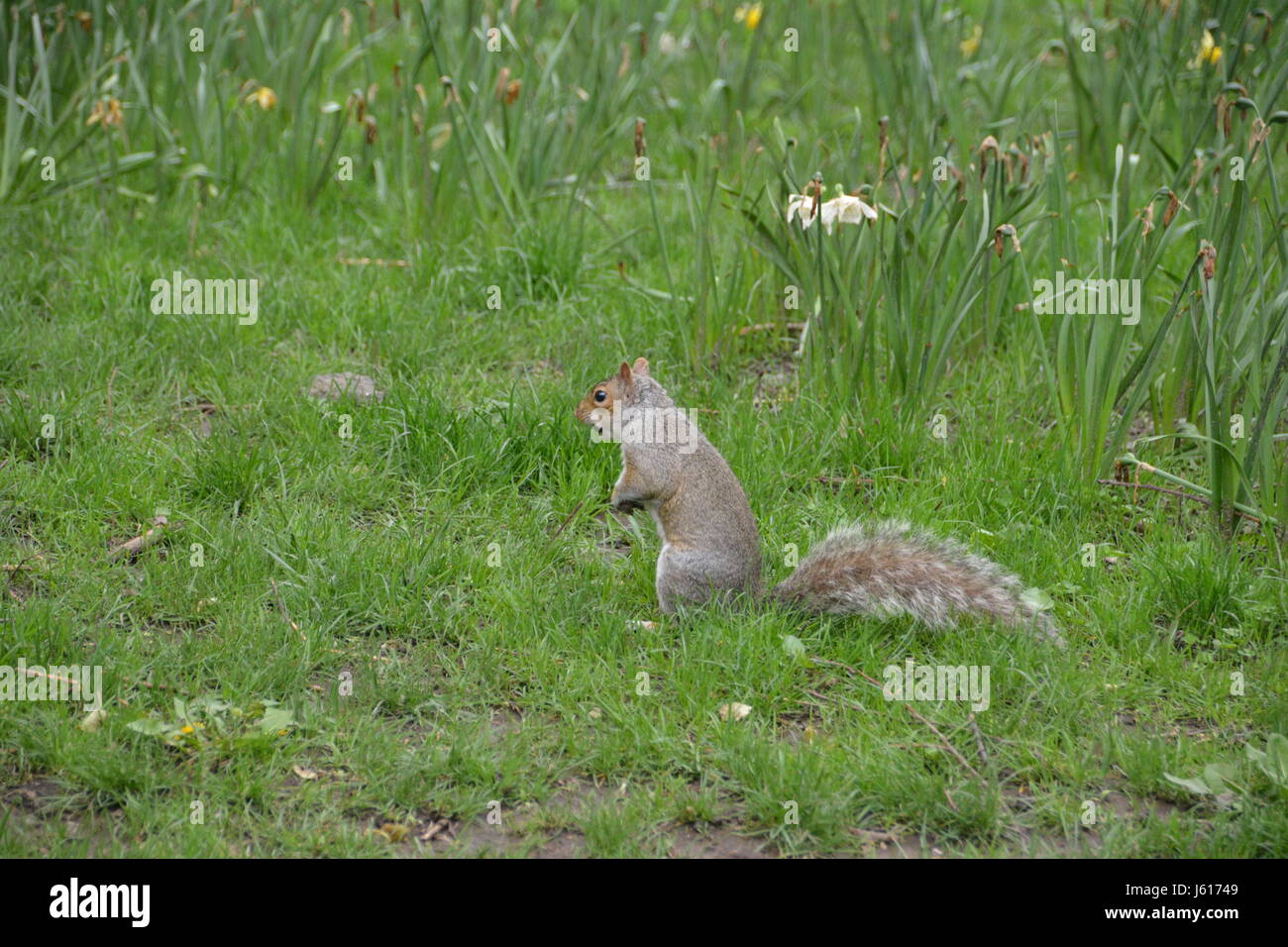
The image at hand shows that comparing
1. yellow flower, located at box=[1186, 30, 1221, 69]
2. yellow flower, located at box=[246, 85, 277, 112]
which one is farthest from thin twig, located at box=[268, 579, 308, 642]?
yellow flower, located at box=[1186, 30, 1221, 69]

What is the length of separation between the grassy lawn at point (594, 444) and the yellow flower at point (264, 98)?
0.33 ft

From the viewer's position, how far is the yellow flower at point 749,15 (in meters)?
6.10

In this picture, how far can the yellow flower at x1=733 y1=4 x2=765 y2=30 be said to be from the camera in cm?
610

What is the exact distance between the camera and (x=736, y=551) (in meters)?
3.18

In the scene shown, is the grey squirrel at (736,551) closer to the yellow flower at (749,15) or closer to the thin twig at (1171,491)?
the thin twig at (1171,491)

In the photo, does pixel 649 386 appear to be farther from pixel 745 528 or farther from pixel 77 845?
pixel 77 845

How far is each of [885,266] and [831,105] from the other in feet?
9.14

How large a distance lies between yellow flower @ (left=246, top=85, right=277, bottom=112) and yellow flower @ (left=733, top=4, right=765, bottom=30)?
7.33 feet

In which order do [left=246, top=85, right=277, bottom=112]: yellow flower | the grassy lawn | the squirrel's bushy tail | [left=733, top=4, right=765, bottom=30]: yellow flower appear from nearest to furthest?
the grassy lawn → the squirrel's bushy tail → [left=246, top=85, right=277, bottom=112]: yellow flower → [left=733, top=4, right=765, bottom=30]: yellow flower

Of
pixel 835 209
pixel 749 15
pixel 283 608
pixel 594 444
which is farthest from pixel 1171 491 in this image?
pixel 749 15

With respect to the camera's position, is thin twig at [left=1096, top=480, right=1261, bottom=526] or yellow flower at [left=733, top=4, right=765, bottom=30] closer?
thin twig at [left=1096, top=480, right=1261, bottom=526]

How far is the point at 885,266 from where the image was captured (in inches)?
151

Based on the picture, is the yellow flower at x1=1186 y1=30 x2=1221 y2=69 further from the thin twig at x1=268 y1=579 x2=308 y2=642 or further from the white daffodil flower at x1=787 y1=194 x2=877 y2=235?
the thin twig at x1=268 y1=579 x2=308 y2=642

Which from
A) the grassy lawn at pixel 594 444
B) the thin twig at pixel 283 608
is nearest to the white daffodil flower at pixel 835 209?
the grassy lawn at pixel 594 444
